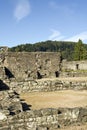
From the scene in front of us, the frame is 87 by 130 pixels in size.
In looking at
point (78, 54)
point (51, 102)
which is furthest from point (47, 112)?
point (78, 54)

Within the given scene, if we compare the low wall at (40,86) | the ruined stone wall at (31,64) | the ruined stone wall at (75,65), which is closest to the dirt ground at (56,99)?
the low wall at (40,86)

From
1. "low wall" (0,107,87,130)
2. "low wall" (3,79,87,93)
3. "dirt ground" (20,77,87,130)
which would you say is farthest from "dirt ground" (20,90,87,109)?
"low wall" (0,107,87,130)

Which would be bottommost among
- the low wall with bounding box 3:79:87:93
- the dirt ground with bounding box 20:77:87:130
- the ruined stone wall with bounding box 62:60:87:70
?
the dirt ground with bounding box 20:77:87:130

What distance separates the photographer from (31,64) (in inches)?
1116

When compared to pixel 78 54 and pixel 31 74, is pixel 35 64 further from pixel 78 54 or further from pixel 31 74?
pixel 78 54

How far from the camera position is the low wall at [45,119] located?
9109 mm

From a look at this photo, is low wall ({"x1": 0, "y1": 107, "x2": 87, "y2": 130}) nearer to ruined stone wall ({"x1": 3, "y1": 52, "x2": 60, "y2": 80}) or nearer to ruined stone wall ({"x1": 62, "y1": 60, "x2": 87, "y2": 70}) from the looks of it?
ruined stone wall ({"x1": 3, "y1": 52, "x2": 60, "y2": 80})

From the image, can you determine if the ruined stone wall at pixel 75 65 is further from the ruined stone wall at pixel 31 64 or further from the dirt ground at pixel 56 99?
the dirt ground at pixel 56 99

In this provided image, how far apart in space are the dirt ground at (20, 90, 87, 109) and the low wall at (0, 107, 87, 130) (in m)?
3.37

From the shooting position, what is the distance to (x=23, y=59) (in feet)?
91.9

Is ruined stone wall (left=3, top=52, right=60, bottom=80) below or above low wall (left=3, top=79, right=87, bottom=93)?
above

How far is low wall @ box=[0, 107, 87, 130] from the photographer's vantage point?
9.11 metres

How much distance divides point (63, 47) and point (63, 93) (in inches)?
4974

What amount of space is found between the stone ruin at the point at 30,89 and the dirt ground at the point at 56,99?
0.60 metres
